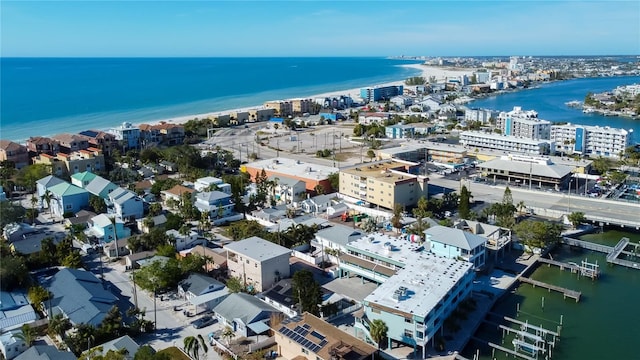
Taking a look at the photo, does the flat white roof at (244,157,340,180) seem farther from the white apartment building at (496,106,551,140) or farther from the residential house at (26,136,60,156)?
the white apartment building at (496,106,551,140)

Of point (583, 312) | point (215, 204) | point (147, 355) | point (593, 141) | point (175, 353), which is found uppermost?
point (593, 141)

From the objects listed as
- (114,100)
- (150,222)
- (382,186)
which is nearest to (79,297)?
(150,222)

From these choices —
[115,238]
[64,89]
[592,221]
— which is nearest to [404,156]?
[592,221]

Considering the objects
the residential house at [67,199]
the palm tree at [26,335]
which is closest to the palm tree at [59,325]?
the palm tree at [26,335]

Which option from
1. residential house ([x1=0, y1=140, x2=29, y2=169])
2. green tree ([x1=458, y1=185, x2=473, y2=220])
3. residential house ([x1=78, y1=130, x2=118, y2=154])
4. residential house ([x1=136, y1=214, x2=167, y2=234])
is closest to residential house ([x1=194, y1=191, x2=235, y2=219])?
residential house ([x1=136, y1=214, x2=167, y2=234])

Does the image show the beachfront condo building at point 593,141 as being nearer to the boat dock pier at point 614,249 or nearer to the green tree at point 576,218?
the green tree at point 576,218

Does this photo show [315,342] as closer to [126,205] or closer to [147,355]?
[147,355]

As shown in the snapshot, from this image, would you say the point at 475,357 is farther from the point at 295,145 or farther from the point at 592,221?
the point at 295,145
